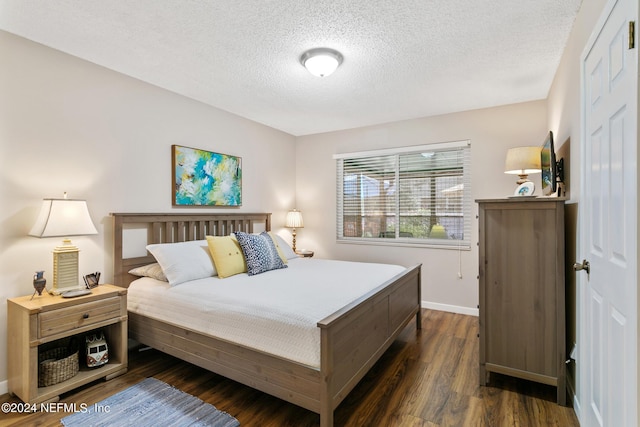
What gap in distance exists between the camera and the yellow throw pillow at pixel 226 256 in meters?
2.86

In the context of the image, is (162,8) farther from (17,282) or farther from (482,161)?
(482,161)

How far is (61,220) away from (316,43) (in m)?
2.20

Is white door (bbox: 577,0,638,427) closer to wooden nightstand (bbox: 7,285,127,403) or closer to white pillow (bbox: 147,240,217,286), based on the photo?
white pillow (bbox: 147,240,217,286)

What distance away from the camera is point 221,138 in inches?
152

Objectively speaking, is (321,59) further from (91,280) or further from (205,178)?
(91,280)

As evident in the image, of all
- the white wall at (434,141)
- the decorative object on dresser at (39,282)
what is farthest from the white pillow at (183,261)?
the white wall at (434,141)

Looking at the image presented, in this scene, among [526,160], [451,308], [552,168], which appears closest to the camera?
[552,168]

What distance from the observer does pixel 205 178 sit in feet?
11.9

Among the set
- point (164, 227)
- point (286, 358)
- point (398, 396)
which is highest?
point (164, 227)

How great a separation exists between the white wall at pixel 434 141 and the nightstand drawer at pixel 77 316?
3.02 m

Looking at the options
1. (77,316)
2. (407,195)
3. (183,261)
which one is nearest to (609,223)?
(183,261)

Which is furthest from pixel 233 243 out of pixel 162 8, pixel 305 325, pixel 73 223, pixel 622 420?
pixel 622 420

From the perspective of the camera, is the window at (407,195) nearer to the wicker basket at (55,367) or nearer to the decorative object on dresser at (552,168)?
the decorative object on dresser at (552,168)

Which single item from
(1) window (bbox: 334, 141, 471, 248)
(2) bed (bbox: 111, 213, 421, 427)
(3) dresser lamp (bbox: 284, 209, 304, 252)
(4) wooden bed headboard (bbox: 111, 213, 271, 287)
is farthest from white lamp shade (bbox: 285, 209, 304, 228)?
(2) bed (bbox: 111, 213, 421, 427)
